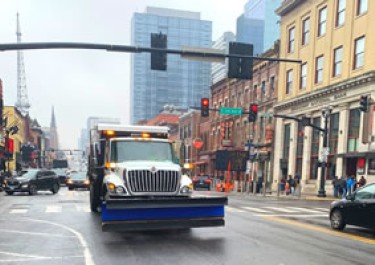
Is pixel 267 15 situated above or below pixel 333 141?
above

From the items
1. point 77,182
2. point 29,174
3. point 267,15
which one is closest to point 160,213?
point 29,174

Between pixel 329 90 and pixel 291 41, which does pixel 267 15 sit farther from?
pixel 329 90

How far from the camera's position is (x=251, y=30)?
170 meters

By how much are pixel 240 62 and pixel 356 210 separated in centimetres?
658

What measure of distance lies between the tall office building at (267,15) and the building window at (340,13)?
108628 mm

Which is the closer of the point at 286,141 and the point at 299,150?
the point at 299,150

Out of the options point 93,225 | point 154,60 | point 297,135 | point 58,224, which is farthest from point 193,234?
point 297,135

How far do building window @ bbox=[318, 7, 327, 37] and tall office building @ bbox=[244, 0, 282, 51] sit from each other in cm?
10632

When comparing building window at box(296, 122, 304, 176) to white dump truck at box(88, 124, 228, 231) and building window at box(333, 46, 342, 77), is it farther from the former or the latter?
white dump truck at box(88, 124, 228, 231)

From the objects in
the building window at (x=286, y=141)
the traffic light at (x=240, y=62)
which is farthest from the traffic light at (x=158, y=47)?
the building window at (x=286, y=141)

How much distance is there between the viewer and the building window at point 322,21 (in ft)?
119

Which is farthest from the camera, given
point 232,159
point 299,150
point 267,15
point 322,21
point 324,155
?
point 267,15

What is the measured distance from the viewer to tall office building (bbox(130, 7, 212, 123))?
6170 centimetres

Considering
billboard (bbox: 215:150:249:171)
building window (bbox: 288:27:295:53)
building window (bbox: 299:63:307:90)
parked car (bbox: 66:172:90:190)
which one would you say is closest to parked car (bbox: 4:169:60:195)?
parked car (bbox: 66:172:90:190)
